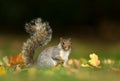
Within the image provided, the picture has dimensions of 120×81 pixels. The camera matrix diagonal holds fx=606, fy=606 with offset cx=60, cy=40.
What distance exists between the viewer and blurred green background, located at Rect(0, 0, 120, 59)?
15.9m

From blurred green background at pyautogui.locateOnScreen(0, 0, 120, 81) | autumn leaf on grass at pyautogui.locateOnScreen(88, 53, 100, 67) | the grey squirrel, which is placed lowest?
autumn leaf on grass at pyautogui.locateOnScreen(88, 53, 100, 67)

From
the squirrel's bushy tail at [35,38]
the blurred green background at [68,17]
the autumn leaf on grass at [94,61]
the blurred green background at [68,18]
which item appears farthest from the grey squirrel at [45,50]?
the blurred green background at [68,17]

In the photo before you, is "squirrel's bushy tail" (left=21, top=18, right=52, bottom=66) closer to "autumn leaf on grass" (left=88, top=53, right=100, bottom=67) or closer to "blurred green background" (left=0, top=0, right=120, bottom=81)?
"autumn leaf on grass" (left=88, top=53, right=100, bottom=67)

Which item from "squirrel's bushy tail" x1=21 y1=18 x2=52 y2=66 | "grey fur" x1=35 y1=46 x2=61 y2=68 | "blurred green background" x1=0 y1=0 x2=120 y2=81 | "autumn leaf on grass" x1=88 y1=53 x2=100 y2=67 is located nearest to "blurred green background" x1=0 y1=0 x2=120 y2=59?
"blurred green background" x1=0 y1=0 x2=120 y2=81

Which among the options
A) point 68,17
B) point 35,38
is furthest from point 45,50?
point 68,17

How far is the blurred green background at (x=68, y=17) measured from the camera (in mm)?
15883

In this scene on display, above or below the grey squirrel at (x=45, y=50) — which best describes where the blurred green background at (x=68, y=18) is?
above

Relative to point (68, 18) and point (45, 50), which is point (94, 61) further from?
point (68, 18)

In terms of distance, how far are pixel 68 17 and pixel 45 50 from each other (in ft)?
28.6

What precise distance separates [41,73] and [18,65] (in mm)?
992

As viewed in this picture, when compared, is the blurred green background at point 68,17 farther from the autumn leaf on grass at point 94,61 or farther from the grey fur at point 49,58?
the autumn leaf on grass at point 94,61

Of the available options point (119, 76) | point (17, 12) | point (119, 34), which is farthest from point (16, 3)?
point (119, 76)

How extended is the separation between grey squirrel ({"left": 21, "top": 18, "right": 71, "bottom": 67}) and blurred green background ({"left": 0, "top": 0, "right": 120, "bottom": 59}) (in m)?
7.34

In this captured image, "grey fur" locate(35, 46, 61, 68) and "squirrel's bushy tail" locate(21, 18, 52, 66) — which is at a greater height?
"squirrel's bushy tail" locate(21, 18, 52, 66)
